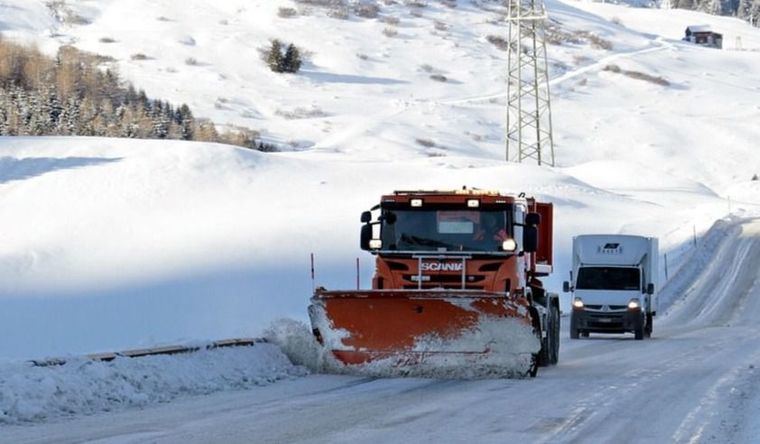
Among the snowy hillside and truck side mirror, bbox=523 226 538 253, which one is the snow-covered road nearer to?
truck side mirror, bbox=523 226 538 253

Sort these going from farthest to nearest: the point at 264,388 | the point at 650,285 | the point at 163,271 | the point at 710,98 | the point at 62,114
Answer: the point at 710,98 < the point at 62,114 < the point at 163,271 < the point at 650,285 < the point at 264,388

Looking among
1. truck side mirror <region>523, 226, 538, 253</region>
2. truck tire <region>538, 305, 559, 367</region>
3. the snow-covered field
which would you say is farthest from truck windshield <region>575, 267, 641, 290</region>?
truck side mirror <region>523, 226, 538, 253</region>

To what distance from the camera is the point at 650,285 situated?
111 ft

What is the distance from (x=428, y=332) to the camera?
17.5 m

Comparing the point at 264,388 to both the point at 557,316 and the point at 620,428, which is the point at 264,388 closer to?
the point at 620,428

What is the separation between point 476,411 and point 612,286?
66.3ft

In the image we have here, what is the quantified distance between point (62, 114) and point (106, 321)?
5771cm

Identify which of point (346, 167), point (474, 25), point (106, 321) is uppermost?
point (474, 25)

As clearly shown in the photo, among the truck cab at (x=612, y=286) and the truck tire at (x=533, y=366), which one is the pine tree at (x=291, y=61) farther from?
the truck tire at (x=533, y=366)

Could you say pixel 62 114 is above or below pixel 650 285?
above

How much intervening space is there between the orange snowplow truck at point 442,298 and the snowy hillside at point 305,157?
15.6ft

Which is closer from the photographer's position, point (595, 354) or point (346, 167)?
point (595, 354)

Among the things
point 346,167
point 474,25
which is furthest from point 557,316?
point 474,25

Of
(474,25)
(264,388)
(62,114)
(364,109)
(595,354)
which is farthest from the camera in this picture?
(474,25)
